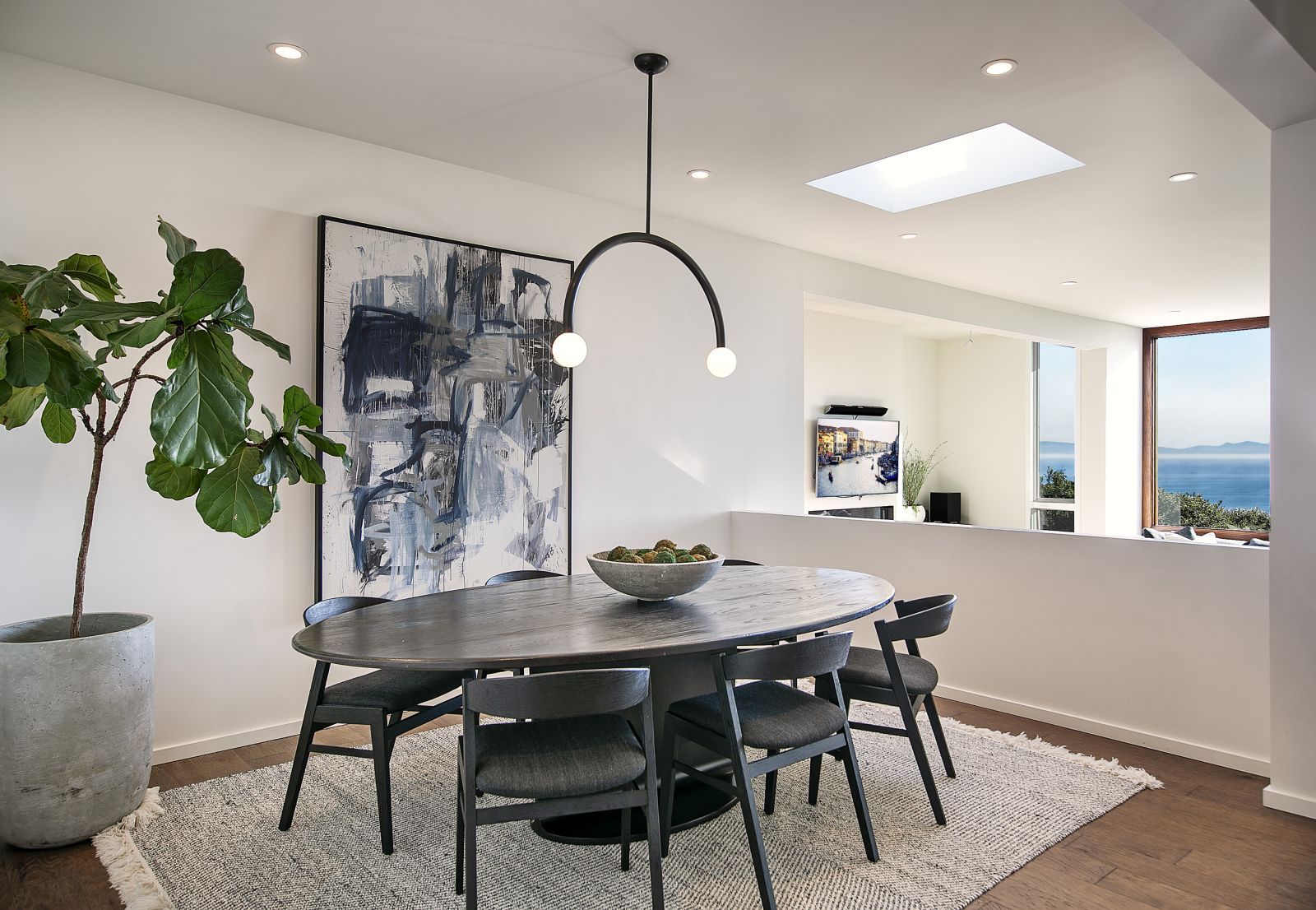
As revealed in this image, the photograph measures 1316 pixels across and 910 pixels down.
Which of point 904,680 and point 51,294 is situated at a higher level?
point 51,294

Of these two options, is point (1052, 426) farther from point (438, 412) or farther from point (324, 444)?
point (324, 444)

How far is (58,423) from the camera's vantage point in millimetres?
2707

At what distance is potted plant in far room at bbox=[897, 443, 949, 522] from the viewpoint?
8.41 meters

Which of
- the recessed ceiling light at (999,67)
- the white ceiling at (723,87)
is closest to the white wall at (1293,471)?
the white ceiling at (723,87)

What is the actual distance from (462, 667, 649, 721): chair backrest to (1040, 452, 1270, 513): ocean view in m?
8.13

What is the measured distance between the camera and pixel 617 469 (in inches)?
181

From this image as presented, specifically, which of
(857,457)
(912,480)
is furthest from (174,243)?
(912,480)

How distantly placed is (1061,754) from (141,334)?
138 inches

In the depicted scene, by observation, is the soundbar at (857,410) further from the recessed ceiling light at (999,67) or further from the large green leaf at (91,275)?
the large green leaf at (91,275)

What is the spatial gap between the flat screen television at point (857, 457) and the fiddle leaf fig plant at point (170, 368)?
522cm

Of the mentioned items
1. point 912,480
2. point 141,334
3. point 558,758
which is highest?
point 141,334

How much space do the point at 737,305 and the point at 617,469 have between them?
4.51 ft

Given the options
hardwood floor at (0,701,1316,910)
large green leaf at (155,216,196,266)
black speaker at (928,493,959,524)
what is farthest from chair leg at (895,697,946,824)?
black speaker at (928,493,959,524)

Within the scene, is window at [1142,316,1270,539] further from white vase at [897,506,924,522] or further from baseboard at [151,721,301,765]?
baseboard at [151,721,301,765]
